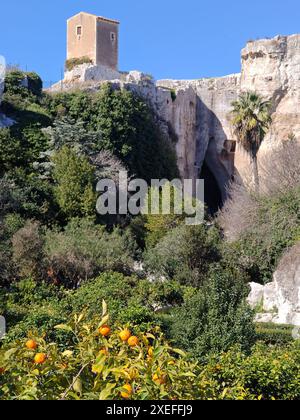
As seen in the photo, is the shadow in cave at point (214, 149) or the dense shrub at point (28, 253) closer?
the dense shrub at point (28, 253)

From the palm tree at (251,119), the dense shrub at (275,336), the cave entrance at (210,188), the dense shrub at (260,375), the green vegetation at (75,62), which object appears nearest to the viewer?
the dense shrub at (260,375)

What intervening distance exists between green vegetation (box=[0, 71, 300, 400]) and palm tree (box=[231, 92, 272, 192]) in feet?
0.62

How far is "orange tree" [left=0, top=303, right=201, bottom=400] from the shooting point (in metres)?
4.20

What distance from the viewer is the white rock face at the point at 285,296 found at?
1714cm

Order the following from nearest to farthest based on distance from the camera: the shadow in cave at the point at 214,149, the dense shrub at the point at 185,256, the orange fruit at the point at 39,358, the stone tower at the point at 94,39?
the orange fruit at the point at 39,358, the dense shrub at the point at 185,256, the shadow in cave at the point at 214,149, the stone tower at the point at 94,39

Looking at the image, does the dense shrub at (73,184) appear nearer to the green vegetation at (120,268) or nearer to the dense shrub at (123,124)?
the green vegetation at (120,268)

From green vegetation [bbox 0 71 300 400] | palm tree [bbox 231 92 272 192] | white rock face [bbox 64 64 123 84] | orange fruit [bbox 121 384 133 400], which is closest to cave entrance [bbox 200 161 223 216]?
palm tree [bbox 231 92 272 192]

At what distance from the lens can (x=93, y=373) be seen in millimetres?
4562

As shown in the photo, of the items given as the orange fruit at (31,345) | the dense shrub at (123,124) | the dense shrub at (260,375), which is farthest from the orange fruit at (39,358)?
the dense shrub at (123,124)

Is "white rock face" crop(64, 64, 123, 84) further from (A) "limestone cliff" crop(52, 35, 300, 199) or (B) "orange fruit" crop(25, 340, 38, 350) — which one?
(B) "orange fruit" crop(25, 340, 38, 350)

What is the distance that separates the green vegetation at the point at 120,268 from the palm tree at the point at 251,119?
0.62 feet
